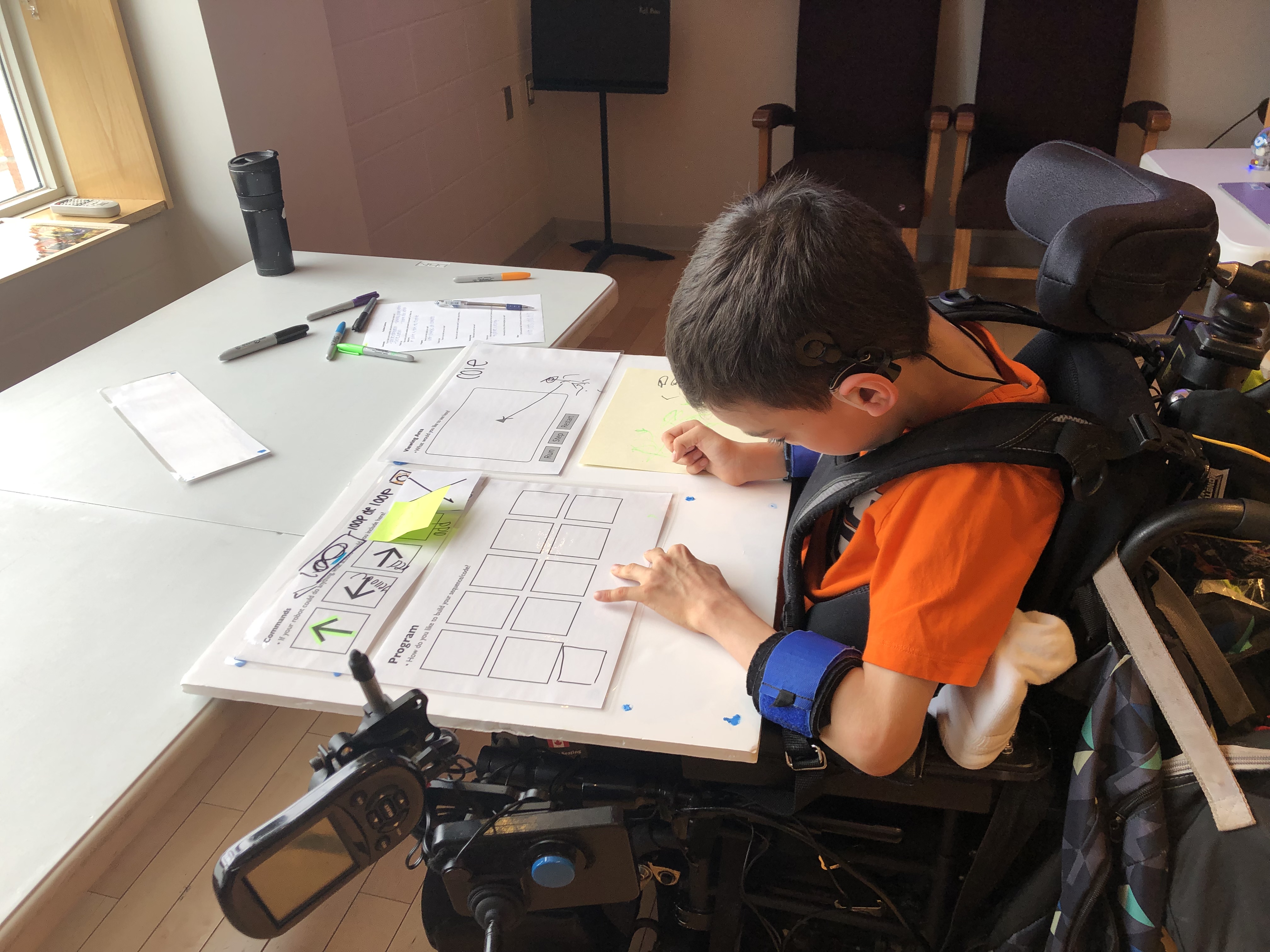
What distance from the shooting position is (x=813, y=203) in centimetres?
79

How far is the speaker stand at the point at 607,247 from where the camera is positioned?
363 centimetres

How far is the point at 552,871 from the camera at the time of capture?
2.78ft

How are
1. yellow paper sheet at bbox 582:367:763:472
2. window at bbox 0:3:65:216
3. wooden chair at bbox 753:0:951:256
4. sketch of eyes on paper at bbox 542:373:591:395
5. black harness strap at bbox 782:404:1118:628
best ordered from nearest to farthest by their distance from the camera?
black harness strap at bbox 782:404:1118:628 < yellow paper sheet at bbox 582:367:763:472 < sketch of eyes on paper at bbox 542:373:591:395 < window at bbox 0:3:65:216 < wooden chair at bbox 753:0:951:256

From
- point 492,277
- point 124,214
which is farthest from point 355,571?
point 124,214

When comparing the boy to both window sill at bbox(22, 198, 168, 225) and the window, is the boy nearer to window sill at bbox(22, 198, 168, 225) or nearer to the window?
window sill at bbox(22, 198, 168, 225)

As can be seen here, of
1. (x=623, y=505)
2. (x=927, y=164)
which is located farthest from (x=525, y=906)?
(x=927, y=164)

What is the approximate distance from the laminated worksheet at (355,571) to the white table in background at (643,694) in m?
0.02

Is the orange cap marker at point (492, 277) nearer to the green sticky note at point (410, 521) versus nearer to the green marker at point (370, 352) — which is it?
the green marker at point (370, 352)

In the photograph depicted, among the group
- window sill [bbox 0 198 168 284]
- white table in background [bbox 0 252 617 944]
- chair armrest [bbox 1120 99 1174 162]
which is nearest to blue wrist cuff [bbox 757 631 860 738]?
white table in background [bbox 0 252 617 944]

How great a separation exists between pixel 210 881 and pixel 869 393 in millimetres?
1266

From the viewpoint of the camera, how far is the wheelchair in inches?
28.9

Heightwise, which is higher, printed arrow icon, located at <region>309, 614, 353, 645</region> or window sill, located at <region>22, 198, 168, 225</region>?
window sill, located at <region>22, 198, 168, 225</region>

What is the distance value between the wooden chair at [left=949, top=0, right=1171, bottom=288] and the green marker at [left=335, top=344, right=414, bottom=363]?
210cm

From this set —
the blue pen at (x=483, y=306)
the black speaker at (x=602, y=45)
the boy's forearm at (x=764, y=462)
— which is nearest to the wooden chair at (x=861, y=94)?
the black speaker at (x=602, y=45)
